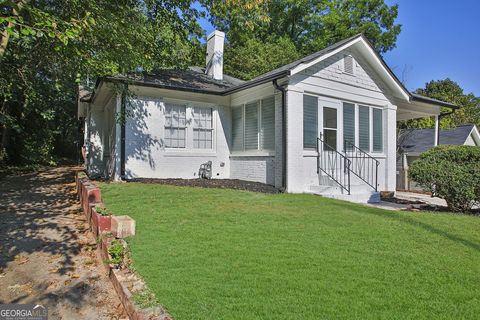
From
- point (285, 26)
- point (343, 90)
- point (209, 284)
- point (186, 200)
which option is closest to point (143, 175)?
point (186, 200)

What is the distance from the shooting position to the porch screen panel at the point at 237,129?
39.4 feet

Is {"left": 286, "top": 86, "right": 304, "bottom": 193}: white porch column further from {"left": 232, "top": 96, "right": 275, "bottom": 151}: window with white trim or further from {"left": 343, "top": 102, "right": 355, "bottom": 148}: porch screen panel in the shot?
{"left": 343, "top": 102, "right": 355, "bottom": 148}: porch screen panel

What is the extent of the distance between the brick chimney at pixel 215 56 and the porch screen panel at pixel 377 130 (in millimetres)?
6656

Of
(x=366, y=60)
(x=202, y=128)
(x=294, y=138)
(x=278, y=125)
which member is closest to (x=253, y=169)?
(x=278, y=125)

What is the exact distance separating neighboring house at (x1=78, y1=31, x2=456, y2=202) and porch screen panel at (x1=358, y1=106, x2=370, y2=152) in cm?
4

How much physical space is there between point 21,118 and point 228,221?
744 inches

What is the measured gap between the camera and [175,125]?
11.6 m

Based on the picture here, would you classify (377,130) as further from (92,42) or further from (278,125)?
(92,42)

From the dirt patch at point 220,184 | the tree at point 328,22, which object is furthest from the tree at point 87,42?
the tree at point 328,22

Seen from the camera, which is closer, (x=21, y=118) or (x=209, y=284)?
(x=209, y=284)

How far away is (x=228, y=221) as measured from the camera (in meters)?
6.10

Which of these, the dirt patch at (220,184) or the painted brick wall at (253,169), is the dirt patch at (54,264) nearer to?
the dirt patch at (220,184)

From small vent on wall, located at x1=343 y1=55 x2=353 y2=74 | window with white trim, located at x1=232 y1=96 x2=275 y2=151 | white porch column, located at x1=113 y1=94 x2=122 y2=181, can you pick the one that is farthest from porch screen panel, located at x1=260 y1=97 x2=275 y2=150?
white porch column, located at x1=113 y1=94 x2=122 y2=181

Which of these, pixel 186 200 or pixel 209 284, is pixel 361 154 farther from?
pixel 209 284
